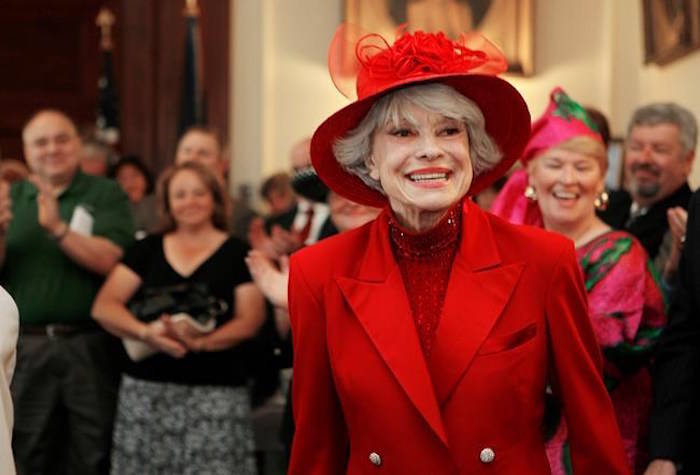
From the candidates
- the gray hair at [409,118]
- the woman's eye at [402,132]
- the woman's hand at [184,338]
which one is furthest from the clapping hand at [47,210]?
the woman's eye at [402,132]

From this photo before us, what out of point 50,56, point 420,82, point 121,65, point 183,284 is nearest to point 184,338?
point 183,284

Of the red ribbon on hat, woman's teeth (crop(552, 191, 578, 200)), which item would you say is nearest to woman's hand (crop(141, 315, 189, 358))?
woman's teeth (crop(552, 191, 578, 200))

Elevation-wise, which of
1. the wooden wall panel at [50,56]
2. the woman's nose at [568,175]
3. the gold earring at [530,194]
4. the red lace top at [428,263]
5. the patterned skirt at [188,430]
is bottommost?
the patterned skirt at [188,430]

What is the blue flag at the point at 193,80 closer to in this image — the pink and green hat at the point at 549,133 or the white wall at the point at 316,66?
the white wall at the point at 316,66

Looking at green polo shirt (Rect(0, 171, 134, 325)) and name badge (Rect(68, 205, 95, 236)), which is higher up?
name badge (Rect(68, 205, 95, 236))

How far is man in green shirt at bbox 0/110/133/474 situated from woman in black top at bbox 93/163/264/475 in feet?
1.22

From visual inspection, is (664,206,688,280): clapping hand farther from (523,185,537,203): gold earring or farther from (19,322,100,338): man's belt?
(19,322,100,338): man's belt

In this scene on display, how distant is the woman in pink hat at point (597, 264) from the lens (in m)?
3.59

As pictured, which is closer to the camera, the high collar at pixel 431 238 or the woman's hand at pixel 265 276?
the high collar at pixel 431 238

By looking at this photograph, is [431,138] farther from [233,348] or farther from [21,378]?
[21,378]

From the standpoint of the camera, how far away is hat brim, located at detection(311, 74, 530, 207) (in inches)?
108

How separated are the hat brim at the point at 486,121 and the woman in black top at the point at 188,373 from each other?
226 cm

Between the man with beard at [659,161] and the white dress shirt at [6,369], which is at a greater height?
the man with beard at [659,161]

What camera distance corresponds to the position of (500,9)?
952 cm
